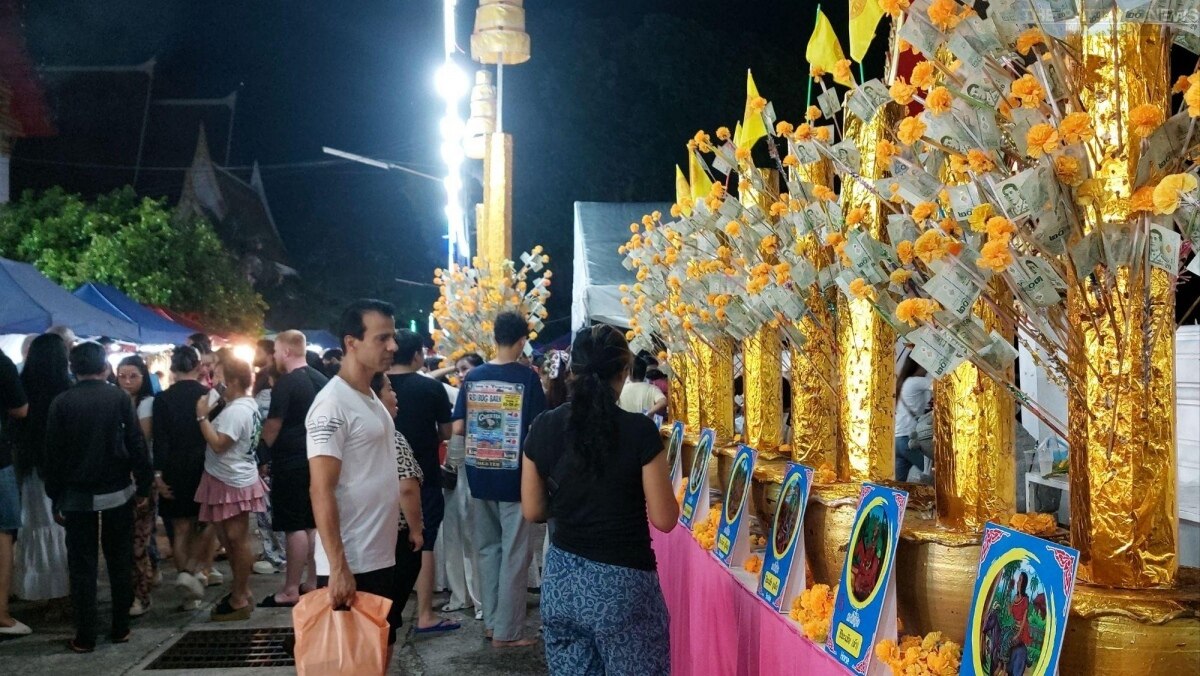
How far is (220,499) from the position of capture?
600cm

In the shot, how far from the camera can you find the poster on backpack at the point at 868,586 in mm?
2049

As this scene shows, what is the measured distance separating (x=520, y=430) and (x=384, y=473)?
6.30 feet

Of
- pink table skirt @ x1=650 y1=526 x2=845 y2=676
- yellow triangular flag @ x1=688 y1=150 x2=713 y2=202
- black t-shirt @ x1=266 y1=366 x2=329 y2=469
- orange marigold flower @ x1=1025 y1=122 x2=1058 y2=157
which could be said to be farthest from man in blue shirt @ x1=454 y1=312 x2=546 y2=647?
orange marigold flower @ x1=1025 y1=122 x2=1058 y2=157

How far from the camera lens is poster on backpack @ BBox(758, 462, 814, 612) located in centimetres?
259

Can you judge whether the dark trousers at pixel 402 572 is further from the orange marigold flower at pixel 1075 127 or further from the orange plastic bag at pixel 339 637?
the orange marigold flower at pixel 1075 127

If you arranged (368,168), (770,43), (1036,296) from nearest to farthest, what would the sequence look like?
(1036,296) → (770,43) → (368,168)

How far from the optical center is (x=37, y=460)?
5.90 m

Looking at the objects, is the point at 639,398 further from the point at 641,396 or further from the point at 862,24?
A: the point at 862,24

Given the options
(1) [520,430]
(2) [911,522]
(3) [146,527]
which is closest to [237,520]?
(3) [146,527]

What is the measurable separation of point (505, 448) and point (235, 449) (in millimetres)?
1943

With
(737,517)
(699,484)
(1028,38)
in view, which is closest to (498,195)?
(699,484)

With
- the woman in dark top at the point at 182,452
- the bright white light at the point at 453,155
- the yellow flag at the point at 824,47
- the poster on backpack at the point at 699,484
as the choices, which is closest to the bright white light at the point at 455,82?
the bright white light at the point at 453,155

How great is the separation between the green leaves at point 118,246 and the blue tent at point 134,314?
7.32m

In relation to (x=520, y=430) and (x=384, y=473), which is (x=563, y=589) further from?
(x=520, y=430)
